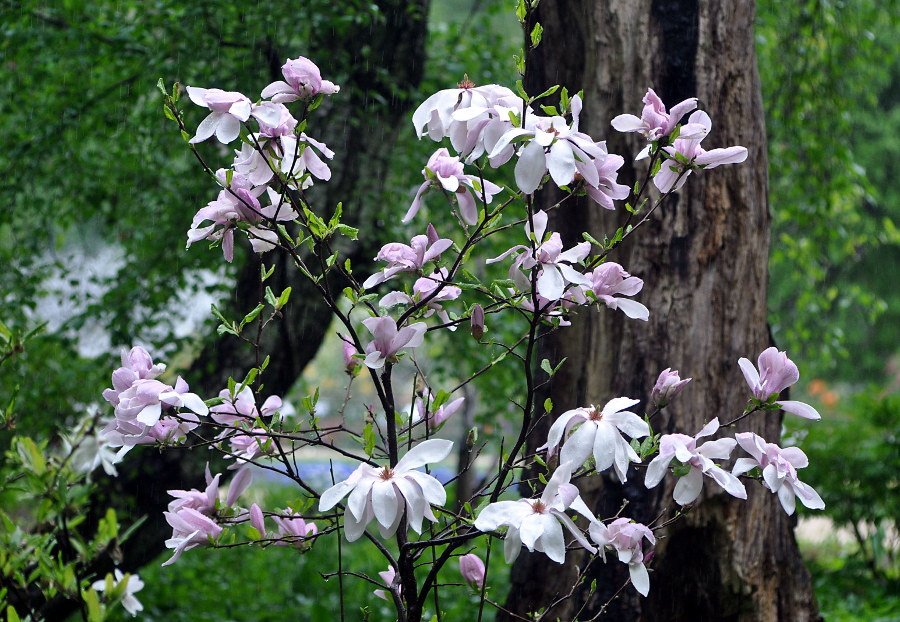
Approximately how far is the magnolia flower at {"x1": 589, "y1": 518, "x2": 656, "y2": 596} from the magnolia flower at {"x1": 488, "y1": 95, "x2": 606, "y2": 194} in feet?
1.64

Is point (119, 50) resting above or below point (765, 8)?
below

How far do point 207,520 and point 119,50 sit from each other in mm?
2599

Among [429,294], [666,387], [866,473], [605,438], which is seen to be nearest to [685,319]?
[666,387]

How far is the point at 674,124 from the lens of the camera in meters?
1.15

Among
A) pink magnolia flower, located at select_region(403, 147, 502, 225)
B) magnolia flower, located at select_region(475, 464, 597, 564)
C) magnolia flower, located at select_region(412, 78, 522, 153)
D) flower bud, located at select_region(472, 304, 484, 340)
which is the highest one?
magnolia flower, located at select_region(412, 78, 522, 153)

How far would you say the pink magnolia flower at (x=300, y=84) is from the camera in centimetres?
111

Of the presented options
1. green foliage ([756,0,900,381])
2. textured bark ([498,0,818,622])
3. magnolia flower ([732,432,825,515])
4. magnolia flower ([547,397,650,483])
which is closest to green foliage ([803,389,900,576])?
green foliage ([756,0,900,381])

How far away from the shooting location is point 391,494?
3.24ft

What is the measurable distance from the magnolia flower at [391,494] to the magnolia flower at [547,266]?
0.86 feet

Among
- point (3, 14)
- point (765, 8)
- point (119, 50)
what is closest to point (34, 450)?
point (119, 50)

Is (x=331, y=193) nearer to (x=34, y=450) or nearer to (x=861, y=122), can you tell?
(x=34, y=450)

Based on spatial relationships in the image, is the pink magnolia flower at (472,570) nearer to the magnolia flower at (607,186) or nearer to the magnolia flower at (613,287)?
the magnolia flower at (613,287)

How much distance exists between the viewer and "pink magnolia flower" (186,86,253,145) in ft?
3.53

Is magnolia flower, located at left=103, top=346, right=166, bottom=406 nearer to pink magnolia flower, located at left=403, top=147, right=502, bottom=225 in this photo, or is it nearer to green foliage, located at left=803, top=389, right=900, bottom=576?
pink magnolia flower, located at left=403, top=147, right=502, bottom=225
